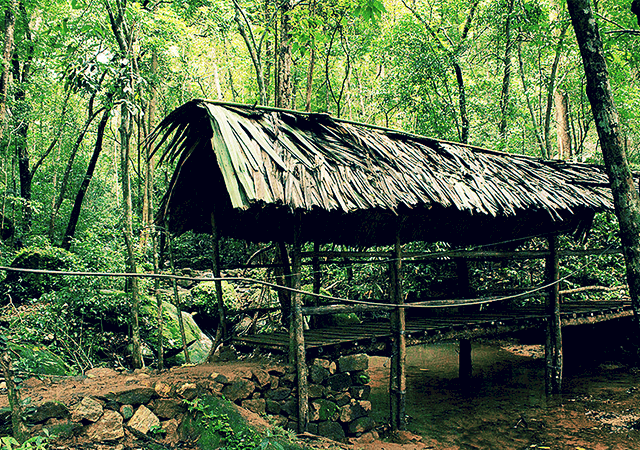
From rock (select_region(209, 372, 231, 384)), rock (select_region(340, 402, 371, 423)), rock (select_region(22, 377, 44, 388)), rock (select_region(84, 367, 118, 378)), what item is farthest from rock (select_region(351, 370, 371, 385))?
rock (select_region(22, 377, 44, 388))

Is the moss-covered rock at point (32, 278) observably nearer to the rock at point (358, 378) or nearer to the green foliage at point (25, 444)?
the green foliage at point (25, 444)

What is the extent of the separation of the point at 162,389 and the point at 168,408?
18 centimetres

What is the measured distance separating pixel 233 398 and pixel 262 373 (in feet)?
1.21

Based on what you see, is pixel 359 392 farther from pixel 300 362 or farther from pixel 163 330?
pixel 163 330

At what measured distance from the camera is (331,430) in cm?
466

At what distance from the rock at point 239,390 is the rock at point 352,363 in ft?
3.42

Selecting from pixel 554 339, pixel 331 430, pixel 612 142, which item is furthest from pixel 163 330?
pixel 612 142

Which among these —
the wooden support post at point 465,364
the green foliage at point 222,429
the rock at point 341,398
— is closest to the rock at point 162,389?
the green foliage at point 222,429

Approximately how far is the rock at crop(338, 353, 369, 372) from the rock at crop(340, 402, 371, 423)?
1.22ft

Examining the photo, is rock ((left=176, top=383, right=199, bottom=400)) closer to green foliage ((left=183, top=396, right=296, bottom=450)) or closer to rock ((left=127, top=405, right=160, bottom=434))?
green foliage ((left=183, top=396, right=296, bottom=450))

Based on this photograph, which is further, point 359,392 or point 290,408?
point 359,392

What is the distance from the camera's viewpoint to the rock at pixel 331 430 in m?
4.62

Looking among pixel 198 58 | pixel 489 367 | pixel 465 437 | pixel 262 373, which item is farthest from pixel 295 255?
pixel 198 58

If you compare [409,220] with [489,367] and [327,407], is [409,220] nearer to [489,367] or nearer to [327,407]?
[327,407]
